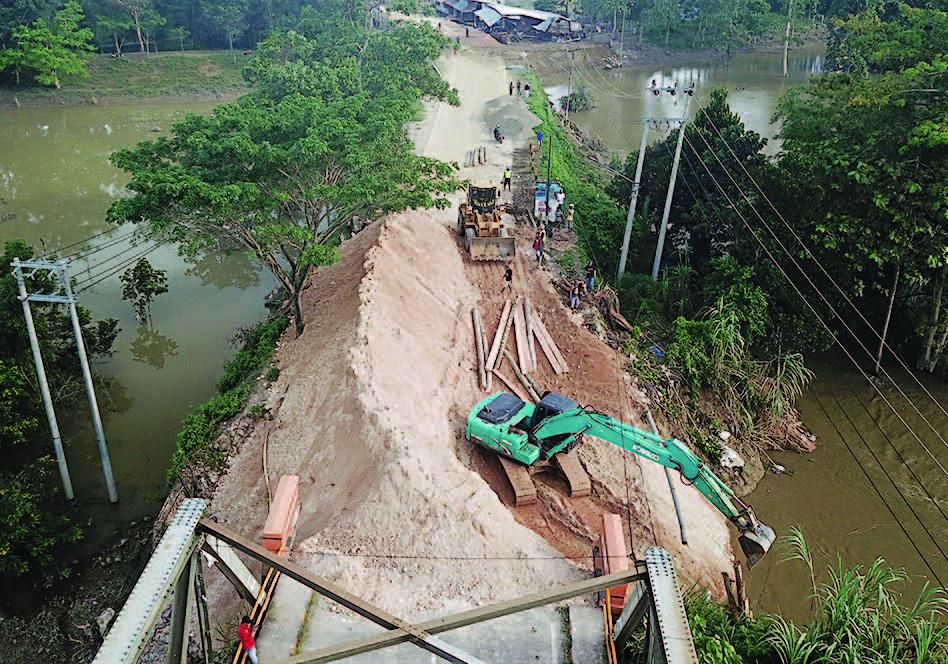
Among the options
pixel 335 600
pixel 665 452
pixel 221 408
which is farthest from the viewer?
pixel 221 408

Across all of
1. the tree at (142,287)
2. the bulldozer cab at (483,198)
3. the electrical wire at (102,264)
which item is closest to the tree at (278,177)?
the bulldozer cab at (483,198)

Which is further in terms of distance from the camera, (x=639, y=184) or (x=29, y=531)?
(x=639, y=184)

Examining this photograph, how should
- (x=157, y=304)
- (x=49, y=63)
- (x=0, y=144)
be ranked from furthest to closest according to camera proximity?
(x=49, y=63), (x=0, y=144), (x=157, y=304)

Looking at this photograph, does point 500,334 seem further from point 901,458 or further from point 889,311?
point 889,311

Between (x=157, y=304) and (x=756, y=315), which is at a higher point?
(x=756, y=315)

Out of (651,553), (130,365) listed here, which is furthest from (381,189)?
(651,553)

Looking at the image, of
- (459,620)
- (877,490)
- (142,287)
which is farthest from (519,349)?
(142,287)

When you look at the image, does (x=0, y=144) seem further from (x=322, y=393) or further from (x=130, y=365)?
(x=322, y=393)
